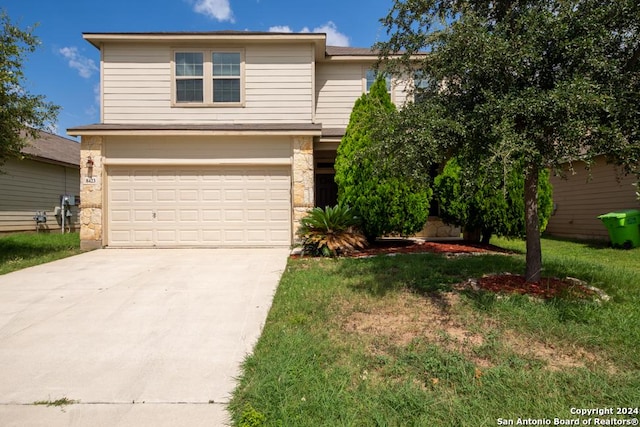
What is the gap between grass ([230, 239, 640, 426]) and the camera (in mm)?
2596

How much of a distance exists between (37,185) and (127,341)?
579 inches

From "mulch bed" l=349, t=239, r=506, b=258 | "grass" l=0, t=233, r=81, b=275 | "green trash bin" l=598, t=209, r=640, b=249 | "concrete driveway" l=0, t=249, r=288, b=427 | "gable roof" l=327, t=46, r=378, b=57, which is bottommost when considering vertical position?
"concrete driveway" l=0, t=249, r=288, b=427

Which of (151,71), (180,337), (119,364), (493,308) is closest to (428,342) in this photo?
(493,308)

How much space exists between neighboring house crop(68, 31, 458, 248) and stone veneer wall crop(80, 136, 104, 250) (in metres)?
Result: 0.03

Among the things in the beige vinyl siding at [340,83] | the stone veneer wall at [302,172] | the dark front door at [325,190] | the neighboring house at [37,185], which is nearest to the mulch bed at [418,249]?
the stone veneer wall at [302,172]

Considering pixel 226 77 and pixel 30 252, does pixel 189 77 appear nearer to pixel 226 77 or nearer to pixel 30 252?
pixel 226 77

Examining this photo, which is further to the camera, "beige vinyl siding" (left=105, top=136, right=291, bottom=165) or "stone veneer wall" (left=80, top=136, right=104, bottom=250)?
"beige vinyl siding" (left=105, top=136, right=291, bottom=165)

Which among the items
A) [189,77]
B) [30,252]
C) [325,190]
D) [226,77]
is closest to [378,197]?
[325,190]

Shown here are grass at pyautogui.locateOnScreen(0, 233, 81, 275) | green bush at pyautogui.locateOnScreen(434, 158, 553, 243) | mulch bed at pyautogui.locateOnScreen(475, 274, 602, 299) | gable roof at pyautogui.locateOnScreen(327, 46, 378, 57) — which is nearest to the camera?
mulch bed at pyautogui.locateOnScreen(475, 274, 602, 299)

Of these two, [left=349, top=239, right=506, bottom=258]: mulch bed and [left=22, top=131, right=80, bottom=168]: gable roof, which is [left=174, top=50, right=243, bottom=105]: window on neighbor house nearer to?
[left=349, top=239, right=506, bottom=258]: mulch bed

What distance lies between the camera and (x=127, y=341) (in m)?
3.86

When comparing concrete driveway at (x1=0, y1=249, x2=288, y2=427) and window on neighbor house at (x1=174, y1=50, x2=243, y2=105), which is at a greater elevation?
window on neighbor house at (x1=174, y1=50, x2=243, y2=105)

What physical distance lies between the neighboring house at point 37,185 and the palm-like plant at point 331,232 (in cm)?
1058

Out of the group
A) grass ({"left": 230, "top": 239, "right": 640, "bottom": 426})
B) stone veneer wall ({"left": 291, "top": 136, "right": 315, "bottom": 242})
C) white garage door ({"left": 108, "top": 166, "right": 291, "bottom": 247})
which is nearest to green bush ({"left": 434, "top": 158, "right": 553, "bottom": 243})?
stone veneer wall ({"left": 291, "top": 136, "right": 315, "bottom": 242})
